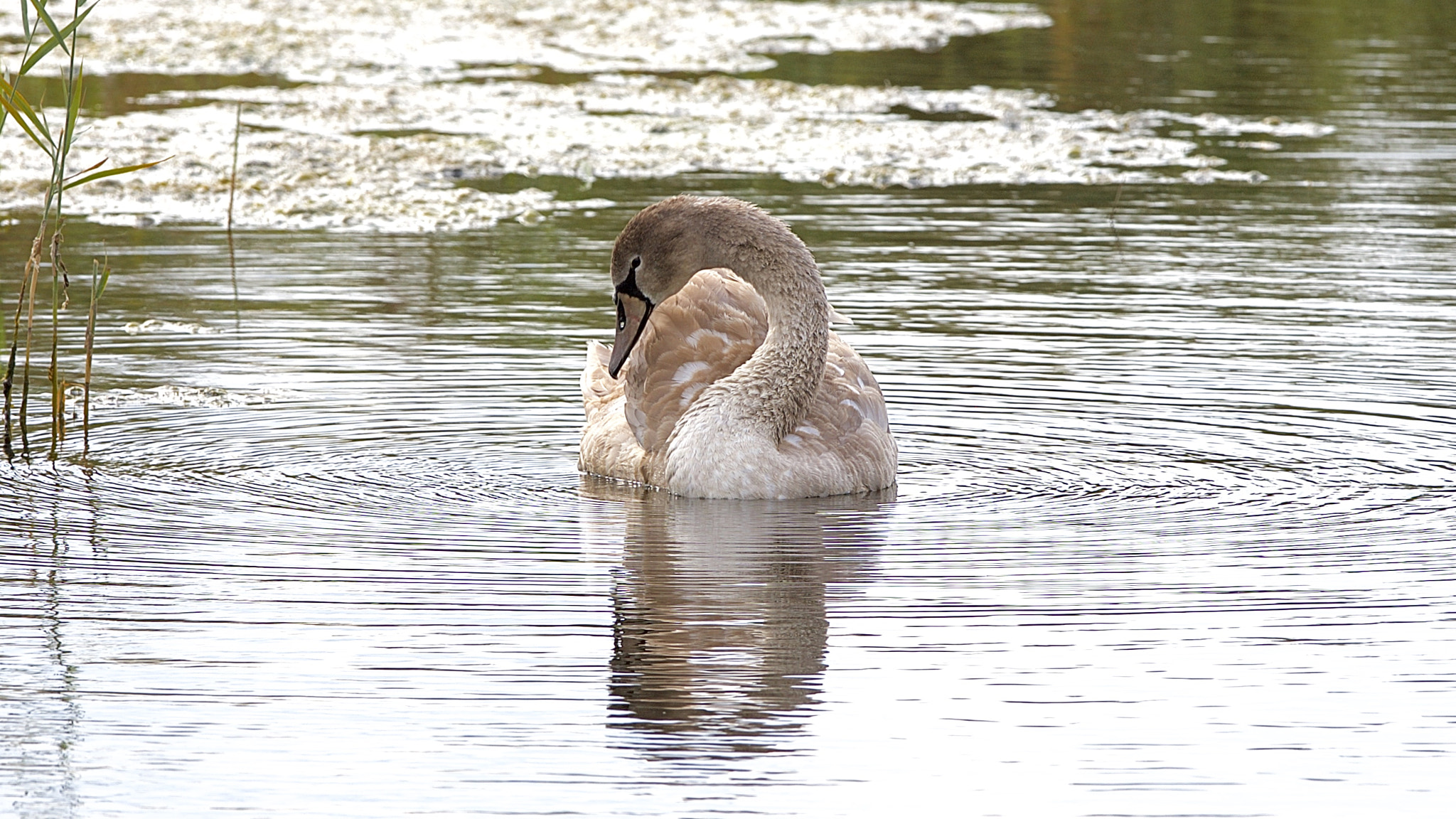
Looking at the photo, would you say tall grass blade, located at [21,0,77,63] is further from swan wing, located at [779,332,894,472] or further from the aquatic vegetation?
swan wing, located at [779,332,894,472]

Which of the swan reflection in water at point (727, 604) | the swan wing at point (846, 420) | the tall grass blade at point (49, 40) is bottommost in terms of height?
the swan reflection in water at point (727, 604)

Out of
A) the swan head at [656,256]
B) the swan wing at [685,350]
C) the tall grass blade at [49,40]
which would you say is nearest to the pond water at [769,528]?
the swan wing at [685,350]

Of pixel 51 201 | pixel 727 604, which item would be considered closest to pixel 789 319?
pixel 727 604

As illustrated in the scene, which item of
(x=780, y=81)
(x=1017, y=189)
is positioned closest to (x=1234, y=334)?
(x=1017, y=189)

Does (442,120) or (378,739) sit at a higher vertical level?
(442,120)

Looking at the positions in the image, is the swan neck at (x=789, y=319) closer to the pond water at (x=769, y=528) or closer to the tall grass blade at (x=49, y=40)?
the pond water at (x=769, y=528)

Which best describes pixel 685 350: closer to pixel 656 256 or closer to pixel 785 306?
pixel 785 306

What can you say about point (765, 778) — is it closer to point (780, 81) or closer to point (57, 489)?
point (57, 489)

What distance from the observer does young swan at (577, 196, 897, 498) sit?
337 inches

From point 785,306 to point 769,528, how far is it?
4.13ft

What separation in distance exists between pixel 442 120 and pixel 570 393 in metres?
10.1

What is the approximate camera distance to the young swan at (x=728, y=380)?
8.56 meters

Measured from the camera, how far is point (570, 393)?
34.9 feet

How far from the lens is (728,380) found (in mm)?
8734
